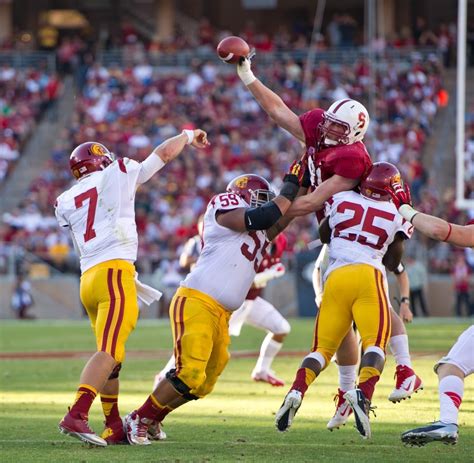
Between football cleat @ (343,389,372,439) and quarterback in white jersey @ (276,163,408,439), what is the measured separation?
267mm

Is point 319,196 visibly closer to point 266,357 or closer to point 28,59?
point 266,357

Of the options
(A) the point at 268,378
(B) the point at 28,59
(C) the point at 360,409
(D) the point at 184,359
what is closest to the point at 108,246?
(D) the point at 184,359

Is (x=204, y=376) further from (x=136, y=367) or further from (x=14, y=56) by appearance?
(x=14, y=56)

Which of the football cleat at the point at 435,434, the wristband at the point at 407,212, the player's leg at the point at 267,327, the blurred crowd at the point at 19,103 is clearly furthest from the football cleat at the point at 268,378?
the blurred crowd at the point at 19,103

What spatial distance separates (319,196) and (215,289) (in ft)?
2.89

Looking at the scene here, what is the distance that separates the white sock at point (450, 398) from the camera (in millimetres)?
6988

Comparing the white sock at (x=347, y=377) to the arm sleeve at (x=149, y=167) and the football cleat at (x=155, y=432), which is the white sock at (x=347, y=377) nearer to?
the football cleat at (x=155, y=432)

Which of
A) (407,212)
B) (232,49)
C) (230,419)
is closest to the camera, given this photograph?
(407,212)

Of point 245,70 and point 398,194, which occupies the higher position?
point 245,70

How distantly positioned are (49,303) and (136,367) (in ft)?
37.7

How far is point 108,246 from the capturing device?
8.20 meters

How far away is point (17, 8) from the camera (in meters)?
35.3

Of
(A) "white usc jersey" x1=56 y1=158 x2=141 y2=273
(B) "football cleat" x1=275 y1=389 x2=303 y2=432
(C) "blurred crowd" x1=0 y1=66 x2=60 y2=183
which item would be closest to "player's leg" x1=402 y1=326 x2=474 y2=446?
(B) "football cleat" x1=275 y1=389 x2=303 y2=432

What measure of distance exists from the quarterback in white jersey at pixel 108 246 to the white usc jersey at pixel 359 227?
1168 millimetres
